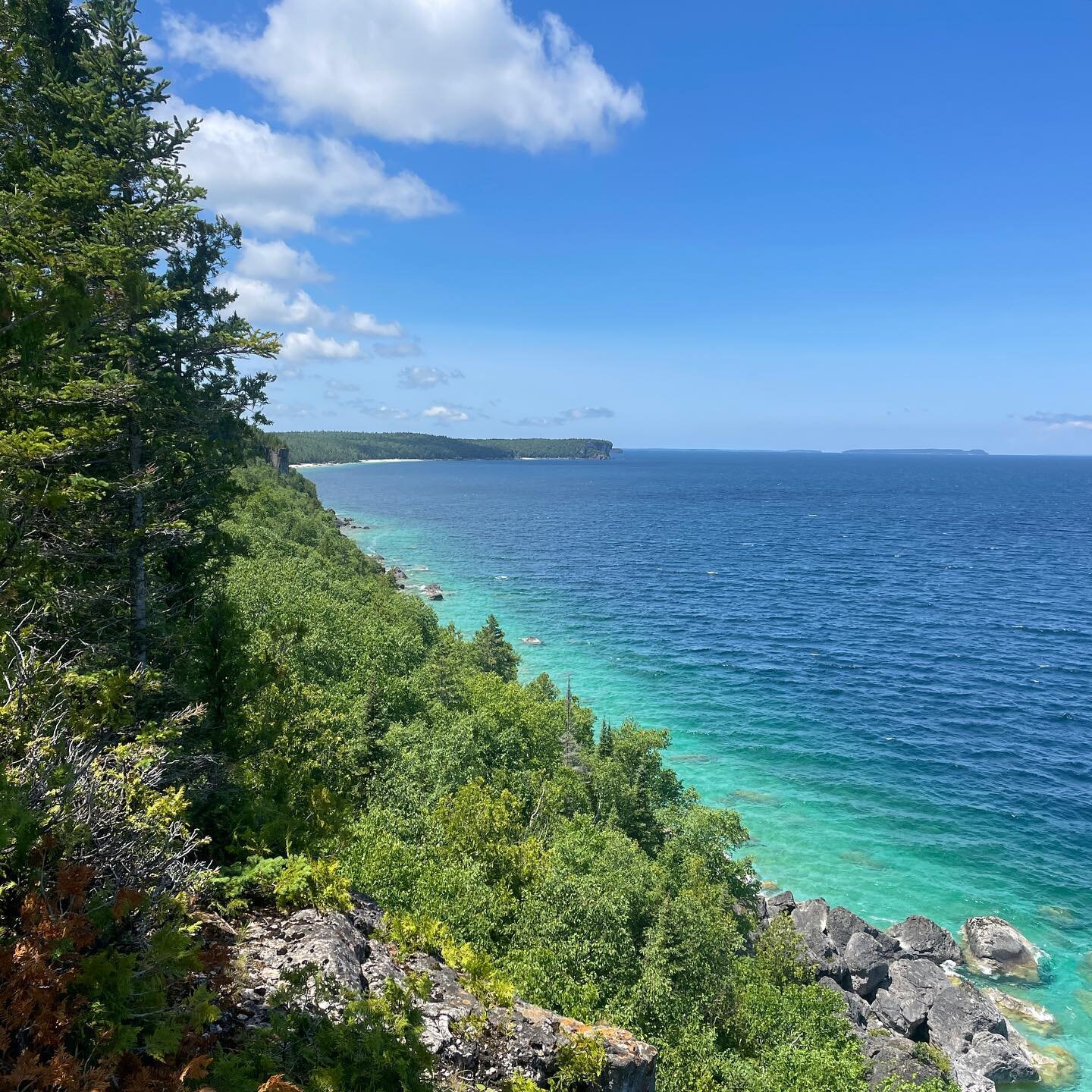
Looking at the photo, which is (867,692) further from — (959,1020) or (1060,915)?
(959,1020)

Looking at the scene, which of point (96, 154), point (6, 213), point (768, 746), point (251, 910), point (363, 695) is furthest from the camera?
point (768, 746)

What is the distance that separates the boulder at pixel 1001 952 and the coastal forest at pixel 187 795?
12.6 metres

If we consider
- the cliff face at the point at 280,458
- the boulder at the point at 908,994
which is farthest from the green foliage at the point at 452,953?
the cliff face at the point at 280,458

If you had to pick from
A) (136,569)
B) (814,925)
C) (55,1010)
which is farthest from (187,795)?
(814,925)

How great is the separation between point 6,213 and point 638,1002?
26945 millimetres

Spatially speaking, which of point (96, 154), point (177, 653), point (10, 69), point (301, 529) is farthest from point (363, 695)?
point (301, 529)

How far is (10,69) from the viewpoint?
11586 millimetres

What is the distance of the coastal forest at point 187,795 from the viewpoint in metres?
8.34

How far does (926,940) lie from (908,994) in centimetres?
432

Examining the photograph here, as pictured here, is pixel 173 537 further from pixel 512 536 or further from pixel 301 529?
pixel 512 536

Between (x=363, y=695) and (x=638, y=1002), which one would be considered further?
(x=363, y=695)

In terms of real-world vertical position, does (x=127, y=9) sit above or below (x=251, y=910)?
above

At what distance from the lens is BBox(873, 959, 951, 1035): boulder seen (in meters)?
30.0

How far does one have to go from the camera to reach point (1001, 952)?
111ft
